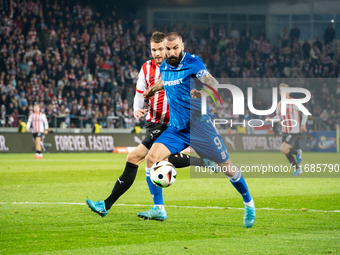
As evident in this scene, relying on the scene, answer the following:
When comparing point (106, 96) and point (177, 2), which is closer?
point (106, 96)

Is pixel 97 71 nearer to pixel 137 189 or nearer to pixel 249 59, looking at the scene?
pixel 249 59

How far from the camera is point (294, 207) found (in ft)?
21.9

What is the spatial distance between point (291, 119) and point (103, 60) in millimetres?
16611

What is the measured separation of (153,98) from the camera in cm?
627

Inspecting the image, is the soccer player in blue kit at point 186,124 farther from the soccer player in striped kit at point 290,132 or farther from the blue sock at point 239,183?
the soccer player in striped kit at point 290,132

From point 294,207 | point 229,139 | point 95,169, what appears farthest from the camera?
point 229,139

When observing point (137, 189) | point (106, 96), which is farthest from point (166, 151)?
point (106, 96)

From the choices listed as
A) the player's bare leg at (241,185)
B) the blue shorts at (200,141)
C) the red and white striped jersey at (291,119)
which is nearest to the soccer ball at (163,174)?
the blue shorts at (200,141)

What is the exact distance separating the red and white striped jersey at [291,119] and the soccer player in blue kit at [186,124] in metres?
7.59

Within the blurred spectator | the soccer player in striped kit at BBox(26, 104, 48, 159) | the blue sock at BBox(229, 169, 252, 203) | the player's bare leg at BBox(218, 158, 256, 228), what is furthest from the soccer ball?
the blurred spectator

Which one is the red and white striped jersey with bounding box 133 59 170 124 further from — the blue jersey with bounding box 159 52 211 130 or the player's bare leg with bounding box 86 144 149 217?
the blue jersey with bounding box 159 52 211 130

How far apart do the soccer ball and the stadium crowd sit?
17701 millimetres

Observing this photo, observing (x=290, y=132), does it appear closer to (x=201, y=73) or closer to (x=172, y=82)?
(x=172, y=82)

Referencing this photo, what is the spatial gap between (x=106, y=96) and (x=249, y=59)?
11529 millimetres
